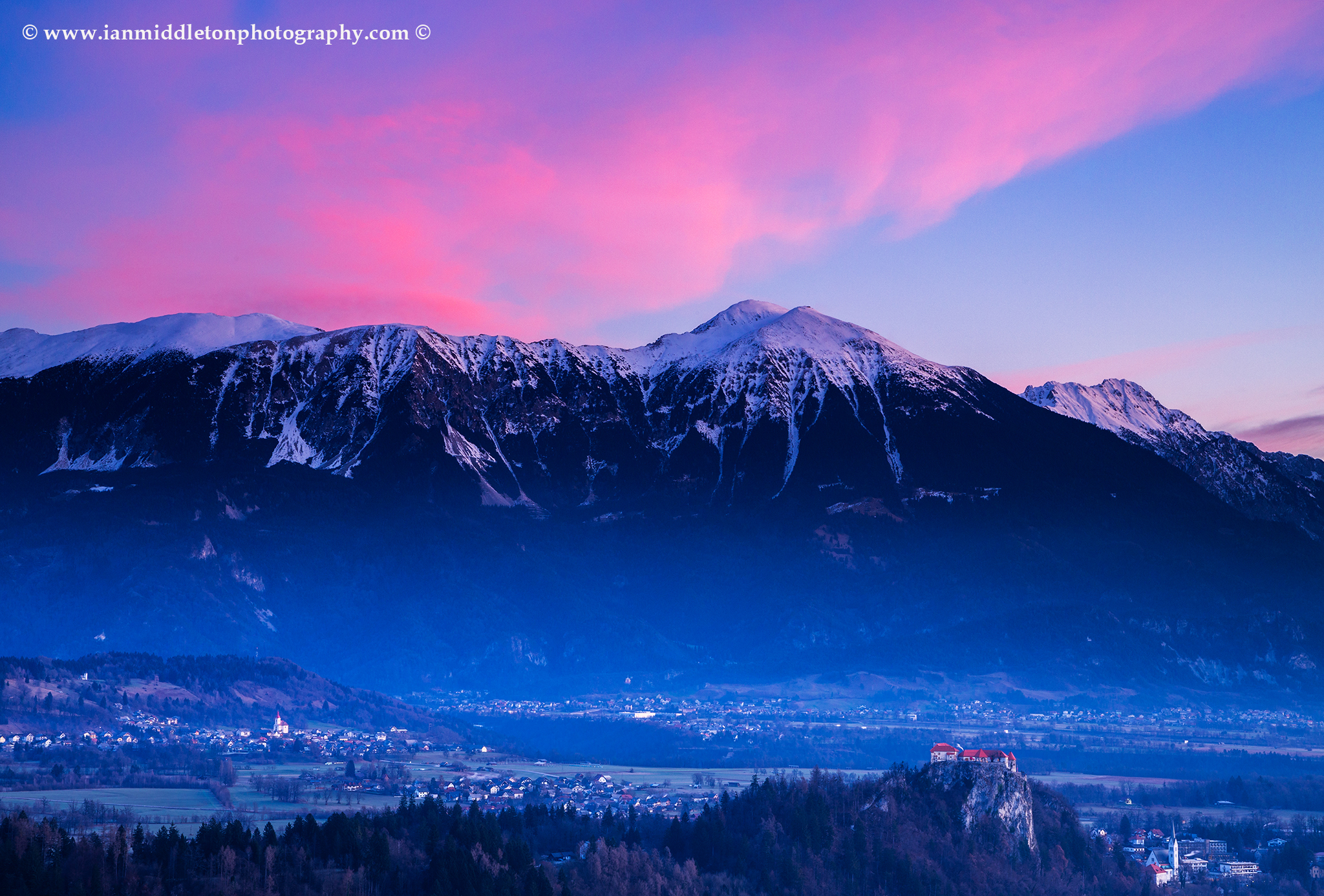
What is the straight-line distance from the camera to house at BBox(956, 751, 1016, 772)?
16312cm

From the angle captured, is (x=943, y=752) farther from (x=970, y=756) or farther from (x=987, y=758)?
(x=987, y=758)

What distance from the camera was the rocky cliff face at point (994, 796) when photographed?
156000 mm

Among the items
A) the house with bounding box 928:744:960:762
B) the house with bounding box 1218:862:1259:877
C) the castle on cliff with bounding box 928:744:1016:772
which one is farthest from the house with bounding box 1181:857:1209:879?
the house with bounding box 928:744:960:762

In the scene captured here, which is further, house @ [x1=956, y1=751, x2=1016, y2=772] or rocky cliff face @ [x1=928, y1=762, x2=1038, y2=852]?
house @ [x1=956, y1=751, x2=1016, y2=772]

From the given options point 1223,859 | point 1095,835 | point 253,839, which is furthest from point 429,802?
point 1223,859

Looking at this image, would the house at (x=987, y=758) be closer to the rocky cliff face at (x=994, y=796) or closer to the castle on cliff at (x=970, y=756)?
the castle on cliff at (x=970, y=756)

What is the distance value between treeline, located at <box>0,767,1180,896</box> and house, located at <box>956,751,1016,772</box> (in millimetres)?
4684

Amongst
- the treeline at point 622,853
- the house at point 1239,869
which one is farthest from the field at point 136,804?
the house at point 1239,869

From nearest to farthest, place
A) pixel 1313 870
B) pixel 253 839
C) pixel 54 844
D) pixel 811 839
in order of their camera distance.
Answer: pixel 54 844 < pixel 253 839 < pixel 811 839 < pixel 1313 870

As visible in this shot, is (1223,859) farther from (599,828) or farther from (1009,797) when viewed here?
(599,828)

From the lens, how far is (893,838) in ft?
496

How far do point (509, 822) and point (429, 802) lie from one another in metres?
8.18

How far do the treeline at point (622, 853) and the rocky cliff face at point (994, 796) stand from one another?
81cm

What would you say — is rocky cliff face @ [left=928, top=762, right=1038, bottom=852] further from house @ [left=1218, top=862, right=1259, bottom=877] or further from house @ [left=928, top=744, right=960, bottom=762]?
house @ [left=1218, top=862, right=1259, bottom=877]
